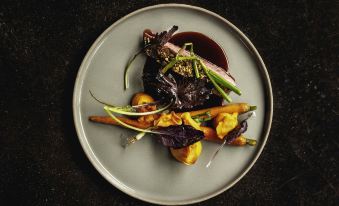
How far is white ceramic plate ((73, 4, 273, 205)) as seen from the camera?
143 cm

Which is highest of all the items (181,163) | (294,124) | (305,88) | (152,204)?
(305,88)

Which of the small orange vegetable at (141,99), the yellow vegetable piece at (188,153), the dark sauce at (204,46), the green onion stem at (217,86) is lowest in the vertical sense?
the yellow vegetable piece at (188,153)

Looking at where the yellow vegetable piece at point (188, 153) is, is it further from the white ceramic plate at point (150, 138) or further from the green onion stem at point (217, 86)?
the green onion stem at point (217, 86)

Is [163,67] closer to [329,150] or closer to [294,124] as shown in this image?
[294,124]

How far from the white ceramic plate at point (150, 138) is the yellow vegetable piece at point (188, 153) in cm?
4

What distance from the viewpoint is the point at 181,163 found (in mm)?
1458

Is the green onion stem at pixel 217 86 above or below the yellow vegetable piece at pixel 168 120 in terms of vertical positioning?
above

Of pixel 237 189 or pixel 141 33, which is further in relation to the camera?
pixel 237 189

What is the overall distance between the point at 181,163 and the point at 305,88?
539 millimetres

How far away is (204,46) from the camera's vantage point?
4.84 feet

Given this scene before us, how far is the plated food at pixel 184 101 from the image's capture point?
4.53ft

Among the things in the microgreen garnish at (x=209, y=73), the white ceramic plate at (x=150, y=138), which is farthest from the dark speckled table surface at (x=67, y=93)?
the microgreen garnish at (x=209, y=73)

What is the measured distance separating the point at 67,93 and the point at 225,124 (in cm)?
55

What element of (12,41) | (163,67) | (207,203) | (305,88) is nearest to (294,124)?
(305,88)
